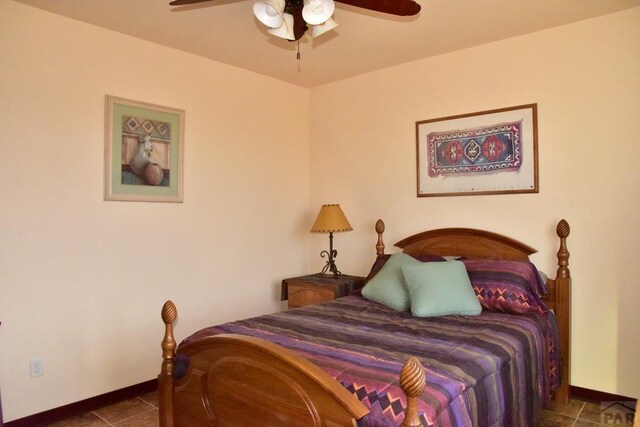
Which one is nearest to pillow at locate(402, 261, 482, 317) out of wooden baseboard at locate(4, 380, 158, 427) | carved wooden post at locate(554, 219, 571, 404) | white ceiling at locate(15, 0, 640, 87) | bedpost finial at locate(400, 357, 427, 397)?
carved wooden post at locate(554, 219, 571, 404)

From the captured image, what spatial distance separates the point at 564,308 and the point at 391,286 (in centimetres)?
112

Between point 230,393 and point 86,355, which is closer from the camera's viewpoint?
point 230,393

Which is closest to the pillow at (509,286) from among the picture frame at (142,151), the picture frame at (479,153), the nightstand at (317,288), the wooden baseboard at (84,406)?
the picture frame at (479,153)

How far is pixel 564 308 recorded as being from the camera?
109 inches

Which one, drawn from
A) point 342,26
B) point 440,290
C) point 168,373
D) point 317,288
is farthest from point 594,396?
point 342,26

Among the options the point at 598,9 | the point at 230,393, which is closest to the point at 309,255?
the point at 230,393

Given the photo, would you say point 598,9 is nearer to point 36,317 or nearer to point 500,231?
point 500,231

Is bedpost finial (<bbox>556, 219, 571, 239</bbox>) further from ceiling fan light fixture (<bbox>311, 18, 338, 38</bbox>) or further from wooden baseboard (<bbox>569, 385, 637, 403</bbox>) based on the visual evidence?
ceiling fan light fixture (<bbox>311, 18, 338, 38</bbox>)

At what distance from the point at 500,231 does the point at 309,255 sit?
1862mm

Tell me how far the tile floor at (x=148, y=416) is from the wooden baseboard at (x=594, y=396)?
3 cm

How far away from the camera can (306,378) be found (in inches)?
57.7

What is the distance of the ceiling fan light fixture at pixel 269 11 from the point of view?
76.5 inches

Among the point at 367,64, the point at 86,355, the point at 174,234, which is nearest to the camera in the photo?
the point at 86,355

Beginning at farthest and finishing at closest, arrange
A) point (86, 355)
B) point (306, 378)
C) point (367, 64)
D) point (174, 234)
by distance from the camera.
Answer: point (367, 64), point (174, 234), point (86, 355), point (306, 378)
